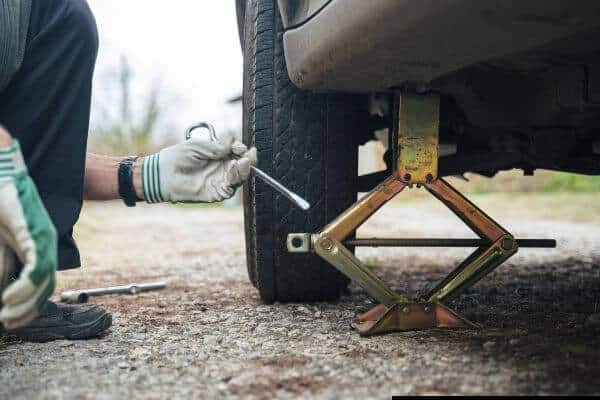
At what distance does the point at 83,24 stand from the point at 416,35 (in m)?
0.84

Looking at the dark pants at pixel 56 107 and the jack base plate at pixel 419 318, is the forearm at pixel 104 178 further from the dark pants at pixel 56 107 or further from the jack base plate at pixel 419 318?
the jack base plate at pixel 419 318

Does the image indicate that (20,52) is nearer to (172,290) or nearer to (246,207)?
(246,207)

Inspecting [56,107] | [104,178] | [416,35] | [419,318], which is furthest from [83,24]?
[419,318]

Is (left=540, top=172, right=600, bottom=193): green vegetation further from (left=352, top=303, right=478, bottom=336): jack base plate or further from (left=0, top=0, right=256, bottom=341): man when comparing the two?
(left=0, top=0, right=256, bottom=341): man

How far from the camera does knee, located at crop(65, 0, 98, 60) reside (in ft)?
5.16

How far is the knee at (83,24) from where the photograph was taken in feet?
5.16

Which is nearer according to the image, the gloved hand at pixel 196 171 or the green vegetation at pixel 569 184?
the gloved hand at pixel 196 171

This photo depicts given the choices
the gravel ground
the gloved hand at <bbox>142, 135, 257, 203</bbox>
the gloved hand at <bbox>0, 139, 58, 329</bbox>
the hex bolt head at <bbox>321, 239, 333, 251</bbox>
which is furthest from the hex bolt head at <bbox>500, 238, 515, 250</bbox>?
the gloved hand at <bbox>0, 139, 58, 329</bbox>

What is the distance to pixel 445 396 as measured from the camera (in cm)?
107

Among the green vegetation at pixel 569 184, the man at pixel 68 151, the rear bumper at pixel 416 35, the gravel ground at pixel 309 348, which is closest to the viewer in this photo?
the rear bumper at pixel 416 35

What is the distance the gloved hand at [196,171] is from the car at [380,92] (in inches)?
5.3

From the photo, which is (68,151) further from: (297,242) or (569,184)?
(569,184)

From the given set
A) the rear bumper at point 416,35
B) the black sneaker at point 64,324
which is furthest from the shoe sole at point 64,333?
the rear bumper at point 416,35

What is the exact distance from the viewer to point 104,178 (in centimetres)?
171
